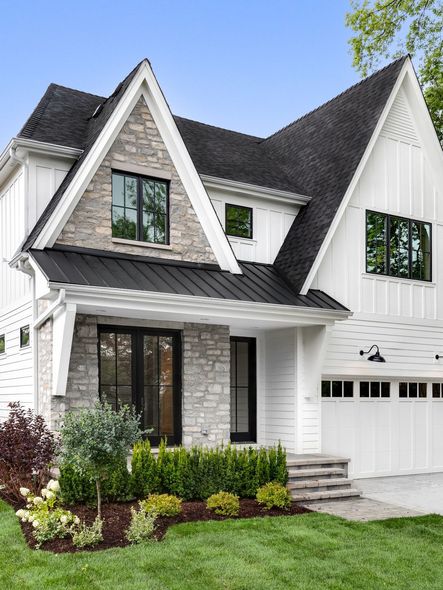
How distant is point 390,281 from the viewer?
1341 cm

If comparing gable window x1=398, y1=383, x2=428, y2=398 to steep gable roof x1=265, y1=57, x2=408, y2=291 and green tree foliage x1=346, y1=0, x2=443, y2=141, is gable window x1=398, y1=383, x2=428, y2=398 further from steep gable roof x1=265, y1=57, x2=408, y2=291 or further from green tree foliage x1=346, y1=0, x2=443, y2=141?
green tree foliage x1=346, y1=0, x2=443, y2=141

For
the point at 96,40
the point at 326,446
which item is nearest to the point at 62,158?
the point at 326,446

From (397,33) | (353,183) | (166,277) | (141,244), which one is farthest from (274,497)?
(397,33)

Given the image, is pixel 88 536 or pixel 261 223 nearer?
pixel 88 536

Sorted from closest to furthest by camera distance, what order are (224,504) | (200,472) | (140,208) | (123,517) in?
(123,517) → (224,504) → (200,472) → (140,208)

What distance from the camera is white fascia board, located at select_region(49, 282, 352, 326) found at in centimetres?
912

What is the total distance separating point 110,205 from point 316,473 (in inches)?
227

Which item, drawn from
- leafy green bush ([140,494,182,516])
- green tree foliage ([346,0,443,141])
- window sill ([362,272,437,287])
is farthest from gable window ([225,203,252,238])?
green tree foliage ([346,0,443,141])

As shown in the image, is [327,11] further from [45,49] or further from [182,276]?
[182,276]

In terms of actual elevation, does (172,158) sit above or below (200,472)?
above

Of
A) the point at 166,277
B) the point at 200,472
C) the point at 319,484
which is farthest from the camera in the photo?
the point at 166,277

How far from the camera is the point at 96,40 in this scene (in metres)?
19.4

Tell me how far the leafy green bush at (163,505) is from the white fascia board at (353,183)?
5074 millimetres

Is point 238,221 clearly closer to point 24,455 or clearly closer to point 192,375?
point 192,375
